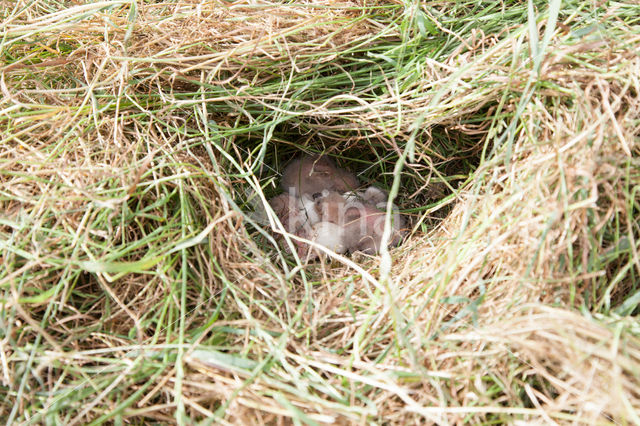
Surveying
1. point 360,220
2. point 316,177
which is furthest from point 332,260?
point 316,177

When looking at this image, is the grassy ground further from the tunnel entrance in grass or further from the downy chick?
the downy chick

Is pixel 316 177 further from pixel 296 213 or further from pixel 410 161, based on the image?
pixel 410 161

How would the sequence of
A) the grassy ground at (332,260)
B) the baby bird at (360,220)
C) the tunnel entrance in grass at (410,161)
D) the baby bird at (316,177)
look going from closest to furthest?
1. the grassy ground at (332,260)
2. the tunnel entrance in grass at (410,161)
3. the baby bird at (360,220)
4. the baby bird at (316,177)

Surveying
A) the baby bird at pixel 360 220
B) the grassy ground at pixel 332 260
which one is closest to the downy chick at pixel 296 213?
the baby bird at pixel 360 220

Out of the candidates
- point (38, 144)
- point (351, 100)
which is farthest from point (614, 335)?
point (38, 144)

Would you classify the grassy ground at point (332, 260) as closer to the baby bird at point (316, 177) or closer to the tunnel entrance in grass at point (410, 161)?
the tunnel entrance in grass at point (410, 161)
